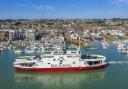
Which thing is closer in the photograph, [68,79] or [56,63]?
[68,79]

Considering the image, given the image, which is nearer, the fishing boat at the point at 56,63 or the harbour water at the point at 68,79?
the harbour water at the point at 68,79

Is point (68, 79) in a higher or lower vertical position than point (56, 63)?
lower

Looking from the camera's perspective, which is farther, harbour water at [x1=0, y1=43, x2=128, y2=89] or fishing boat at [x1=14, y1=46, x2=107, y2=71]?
fishing boat at [x1=14, y1=46, x2=107, y2=71]

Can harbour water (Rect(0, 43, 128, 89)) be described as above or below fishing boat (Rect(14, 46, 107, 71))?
below

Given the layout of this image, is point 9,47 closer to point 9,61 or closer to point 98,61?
point 9,61

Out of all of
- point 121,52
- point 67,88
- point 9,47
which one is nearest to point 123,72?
point 67,88

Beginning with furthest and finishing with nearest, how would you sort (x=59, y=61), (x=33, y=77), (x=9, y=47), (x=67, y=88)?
(x=9, y=47)
(x=59, y=61)
(x=33, y=77)
(x=67, y=88)

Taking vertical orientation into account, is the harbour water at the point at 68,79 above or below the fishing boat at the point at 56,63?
below

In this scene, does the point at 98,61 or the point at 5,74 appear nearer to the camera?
the point at 5,74
